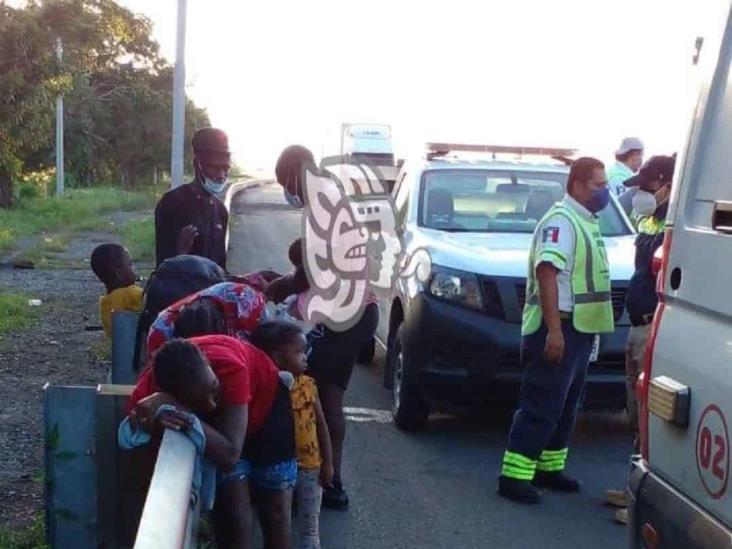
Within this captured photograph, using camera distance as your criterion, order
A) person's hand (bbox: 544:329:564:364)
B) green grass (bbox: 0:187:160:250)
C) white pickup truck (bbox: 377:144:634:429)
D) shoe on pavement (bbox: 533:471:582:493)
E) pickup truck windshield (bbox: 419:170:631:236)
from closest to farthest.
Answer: person's hand (bbox: 544:329:564:364) → shoe on pavement (bbox: 533:471:582:493) → white pickup truck (bbox: 377:144:634:429) → pickup truck windshield (bbox: 419:170:631:236) → green grass (bbox: 0:187:160:250)

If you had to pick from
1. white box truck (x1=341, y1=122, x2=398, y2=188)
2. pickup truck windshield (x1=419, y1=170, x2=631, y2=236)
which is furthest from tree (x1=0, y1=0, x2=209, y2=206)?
pickup truck windshield (x1=419, y1=170, x2=631, y2=236)

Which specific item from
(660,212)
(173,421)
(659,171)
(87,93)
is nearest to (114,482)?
(173,421)

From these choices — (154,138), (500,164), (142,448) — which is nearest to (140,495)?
(142,448)

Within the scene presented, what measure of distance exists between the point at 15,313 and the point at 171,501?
953cm

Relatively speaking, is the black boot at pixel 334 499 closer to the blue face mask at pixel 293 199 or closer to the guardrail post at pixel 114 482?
the blue face mask at pixel 293 199

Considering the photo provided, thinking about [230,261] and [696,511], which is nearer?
[696,511]

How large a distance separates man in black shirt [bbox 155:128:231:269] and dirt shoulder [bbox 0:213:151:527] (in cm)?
138

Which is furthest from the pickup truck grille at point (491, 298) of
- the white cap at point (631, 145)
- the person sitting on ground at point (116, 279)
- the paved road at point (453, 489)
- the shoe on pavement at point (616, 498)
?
the white cap at point (631, 145)

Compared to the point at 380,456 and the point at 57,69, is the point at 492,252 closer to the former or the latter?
the point at 380,456

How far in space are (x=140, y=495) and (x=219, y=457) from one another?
0.88 metres

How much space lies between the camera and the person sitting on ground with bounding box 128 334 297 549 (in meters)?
3.89

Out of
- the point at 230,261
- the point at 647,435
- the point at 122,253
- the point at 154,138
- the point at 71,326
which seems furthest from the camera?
the point at 154,138

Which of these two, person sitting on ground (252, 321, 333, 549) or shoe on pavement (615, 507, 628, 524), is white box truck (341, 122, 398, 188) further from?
person sitting on ground (252, 321, 333, 549)

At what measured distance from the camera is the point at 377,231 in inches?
341
